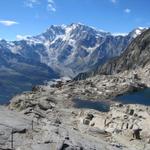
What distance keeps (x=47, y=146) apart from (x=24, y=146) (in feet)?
5.78

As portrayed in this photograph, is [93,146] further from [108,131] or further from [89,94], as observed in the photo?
[89,94]

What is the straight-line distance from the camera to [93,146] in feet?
119

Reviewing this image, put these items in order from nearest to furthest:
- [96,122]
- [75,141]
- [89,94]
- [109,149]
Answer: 1. [75,141]
2. [109,149]
3. [96,122]
4. [89,94]

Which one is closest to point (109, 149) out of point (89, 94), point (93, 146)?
point (93, 146)

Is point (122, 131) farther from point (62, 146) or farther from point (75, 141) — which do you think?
point (62, 146)

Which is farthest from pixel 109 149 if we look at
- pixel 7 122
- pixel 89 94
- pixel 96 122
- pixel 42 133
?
pixel 89 94

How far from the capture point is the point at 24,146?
102 feet

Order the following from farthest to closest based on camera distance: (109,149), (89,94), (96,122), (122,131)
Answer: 1. (89,94)
2. (96,122)
3. (122,131)
4. (109,149)

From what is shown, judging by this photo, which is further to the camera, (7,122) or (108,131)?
(108,131)

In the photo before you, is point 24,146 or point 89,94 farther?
point 89,94

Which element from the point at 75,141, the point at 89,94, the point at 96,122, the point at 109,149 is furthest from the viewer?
the point at 89,94

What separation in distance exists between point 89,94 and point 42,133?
159 meters

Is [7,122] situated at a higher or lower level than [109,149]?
higher

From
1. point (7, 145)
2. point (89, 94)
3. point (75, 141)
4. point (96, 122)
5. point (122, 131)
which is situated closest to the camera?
point (7, 145)
